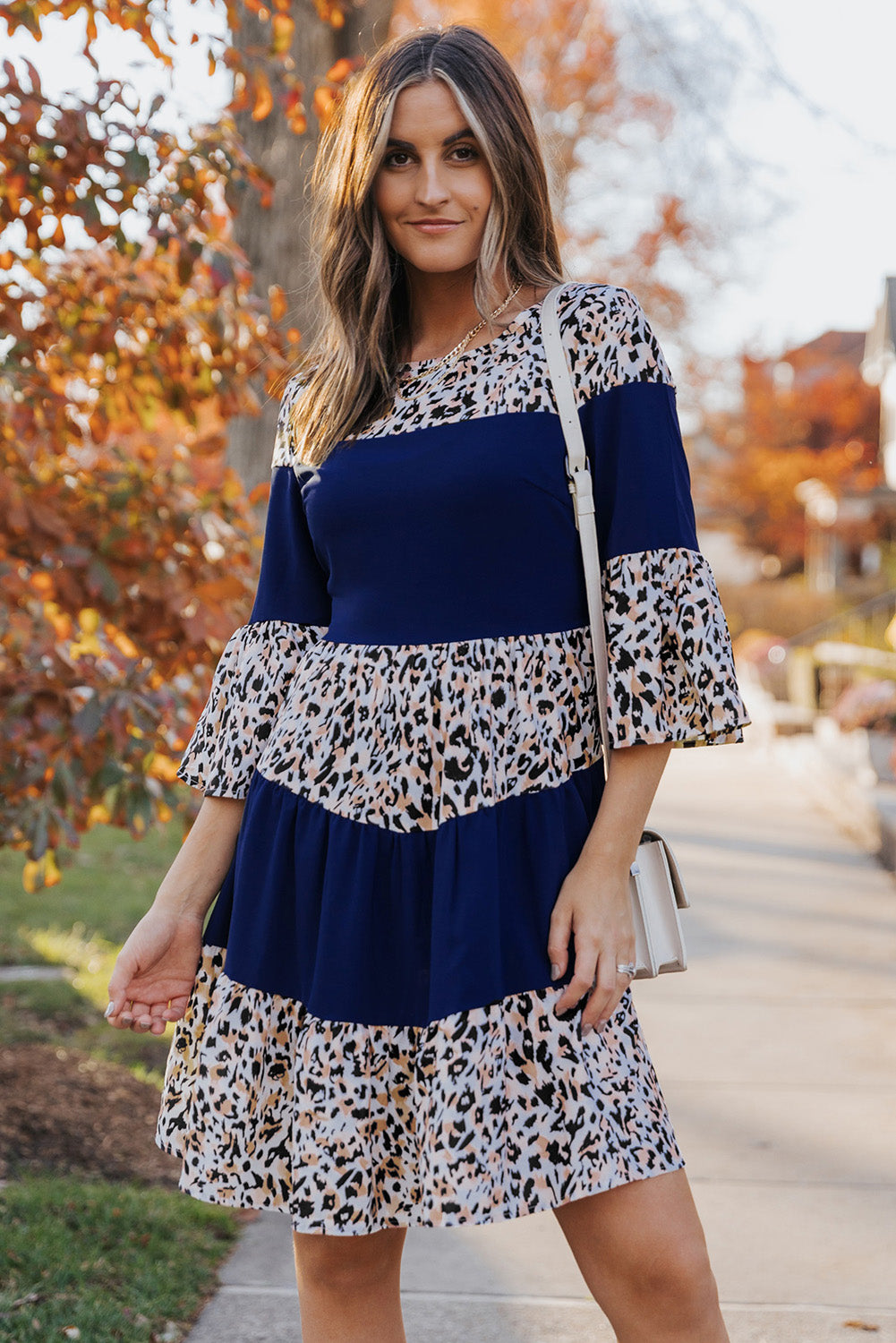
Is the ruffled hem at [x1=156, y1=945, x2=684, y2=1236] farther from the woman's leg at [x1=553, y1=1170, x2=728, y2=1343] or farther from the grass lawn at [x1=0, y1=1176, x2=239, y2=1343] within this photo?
the grass lawn at [x1=0, y1=1176, x2=239, y2=1343]

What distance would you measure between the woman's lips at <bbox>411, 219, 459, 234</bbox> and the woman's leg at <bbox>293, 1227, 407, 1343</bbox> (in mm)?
1313

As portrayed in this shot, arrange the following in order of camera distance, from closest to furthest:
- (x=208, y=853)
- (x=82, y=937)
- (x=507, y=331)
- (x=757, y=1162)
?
(x=507, y=331), (x=208, y=853), (x=757, y=1162), (x=82, y=937)

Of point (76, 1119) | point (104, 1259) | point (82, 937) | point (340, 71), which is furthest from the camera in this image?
point (82, 937)

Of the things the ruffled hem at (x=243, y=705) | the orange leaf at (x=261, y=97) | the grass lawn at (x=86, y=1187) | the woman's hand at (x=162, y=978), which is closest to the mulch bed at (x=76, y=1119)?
the grass lawn at (x=86, y=1187)

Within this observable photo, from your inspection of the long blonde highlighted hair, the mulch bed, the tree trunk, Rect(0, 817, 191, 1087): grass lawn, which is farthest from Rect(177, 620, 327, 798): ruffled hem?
the tree trunk

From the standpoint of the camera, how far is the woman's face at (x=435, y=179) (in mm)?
1861

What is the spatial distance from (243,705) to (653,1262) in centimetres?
90

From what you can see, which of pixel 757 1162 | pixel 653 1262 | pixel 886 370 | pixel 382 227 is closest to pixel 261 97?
pixel 382 227

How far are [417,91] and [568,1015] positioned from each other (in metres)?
1.20

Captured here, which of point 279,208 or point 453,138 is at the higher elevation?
point 279,208

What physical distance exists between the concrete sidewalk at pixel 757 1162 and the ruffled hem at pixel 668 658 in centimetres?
163

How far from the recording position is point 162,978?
6.43ft

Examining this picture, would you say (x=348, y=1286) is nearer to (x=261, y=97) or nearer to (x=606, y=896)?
(x=606, y=896)

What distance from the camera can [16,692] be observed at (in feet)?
10.0
